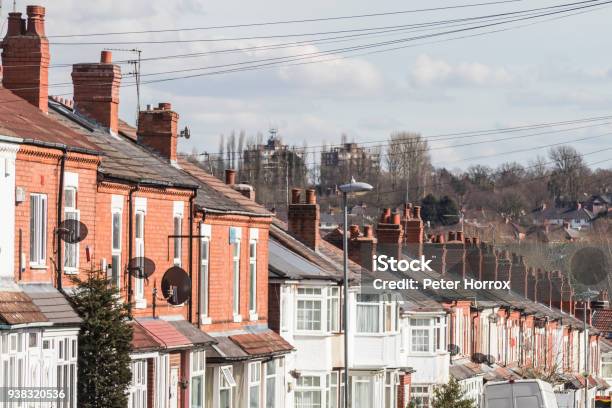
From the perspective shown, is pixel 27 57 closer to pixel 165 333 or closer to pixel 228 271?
pixel 165 333

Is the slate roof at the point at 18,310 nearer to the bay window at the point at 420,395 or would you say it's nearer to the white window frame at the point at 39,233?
the white window frame at the point at 39,233

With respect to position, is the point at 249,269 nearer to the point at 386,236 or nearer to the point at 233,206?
the point at 233,206

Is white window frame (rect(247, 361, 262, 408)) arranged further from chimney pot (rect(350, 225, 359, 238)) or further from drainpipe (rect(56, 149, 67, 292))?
chimney pot (rect(350, 225, 359, 238))

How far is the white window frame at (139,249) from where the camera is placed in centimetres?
3494

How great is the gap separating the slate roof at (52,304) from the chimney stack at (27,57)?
20.4 ft

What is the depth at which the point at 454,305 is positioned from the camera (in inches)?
2490

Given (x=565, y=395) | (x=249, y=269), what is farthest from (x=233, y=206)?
(x=565, y=395)

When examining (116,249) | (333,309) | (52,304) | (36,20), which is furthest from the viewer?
(333,309)

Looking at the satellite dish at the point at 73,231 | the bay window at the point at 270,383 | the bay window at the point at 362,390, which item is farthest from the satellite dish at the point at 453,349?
the satellite dish at the point at 73,231

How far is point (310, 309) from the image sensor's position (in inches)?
1889

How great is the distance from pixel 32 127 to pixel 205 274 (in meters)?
9.76

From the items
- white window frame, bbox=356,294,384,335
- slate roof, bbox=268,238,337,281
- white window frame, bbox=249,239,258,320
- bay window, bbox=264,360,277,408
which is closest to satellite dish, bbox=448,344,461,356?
white window frame, bbox=356,294,384,335

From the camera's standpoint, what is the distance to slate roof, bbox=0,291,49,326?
26766 millimetres

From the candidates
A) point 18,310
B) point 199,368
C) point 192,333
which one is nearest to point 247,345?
point 199,368
